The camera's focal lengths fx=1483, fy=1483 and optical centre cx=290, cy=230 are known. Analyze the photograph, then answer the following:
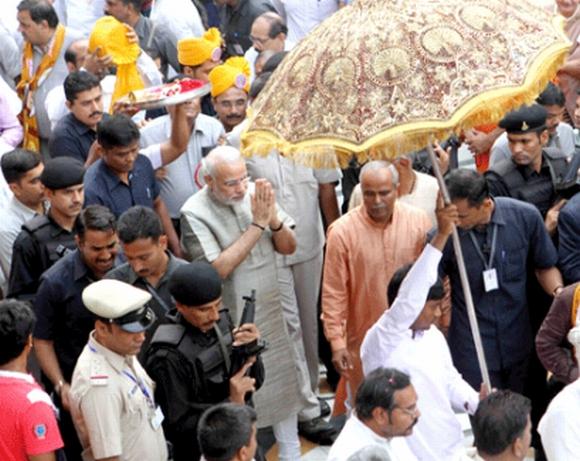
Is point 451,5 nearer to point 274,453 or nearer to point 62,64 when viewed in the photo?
point 274,453

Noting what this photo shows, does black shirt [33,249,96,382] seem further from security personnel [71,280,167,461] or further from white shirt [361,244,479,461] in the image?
white shirt [361,244,479,461]

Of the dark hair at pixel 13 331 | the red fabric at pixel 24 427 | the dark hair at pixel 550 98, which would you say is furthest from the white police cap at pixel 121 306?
the dark hair at pixel 550 98

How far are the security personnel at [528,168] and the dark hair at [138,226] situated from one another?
2363mm

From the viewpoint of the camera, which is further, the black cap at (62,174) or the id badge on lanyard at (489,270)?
the black cap at (62,174)

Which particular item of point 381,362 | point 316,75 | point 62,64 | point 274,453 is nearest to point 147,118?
point 62,64

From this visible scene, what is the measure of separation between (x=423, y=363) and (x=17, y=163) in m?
2.87

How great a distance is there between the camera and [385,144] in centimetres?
589

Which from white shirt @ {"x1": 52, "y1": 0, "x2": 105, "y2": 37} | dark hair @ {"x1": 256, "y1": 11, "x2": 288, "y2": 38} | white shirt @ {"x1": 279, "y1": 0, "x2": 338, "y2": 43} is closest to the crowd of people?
dark hair @ {"x1": 256, "y1": 11, "x2": 288, "y2": 38}

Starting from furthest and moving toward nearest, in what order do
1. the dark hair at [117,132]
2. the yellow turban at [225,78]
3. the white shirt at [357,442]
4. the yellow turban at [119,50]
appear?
the yellow turban at [119,50] → the yellow turban at [225,78] → the dark hair at [117,132] → the white shirt at [357,442]

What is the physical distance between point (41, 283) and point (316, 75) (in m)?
2.19

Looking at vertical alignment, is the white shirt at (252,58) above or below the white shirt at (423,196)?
below

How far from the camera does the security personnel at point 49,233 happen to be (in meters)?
7.96

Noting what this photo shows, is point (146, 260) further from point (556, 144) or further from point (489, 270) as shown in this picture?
point (556, 144)

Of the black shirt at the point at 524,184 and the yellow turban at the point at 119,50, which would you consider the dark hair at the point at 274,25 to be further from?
the black shirt at the point at 524,184
